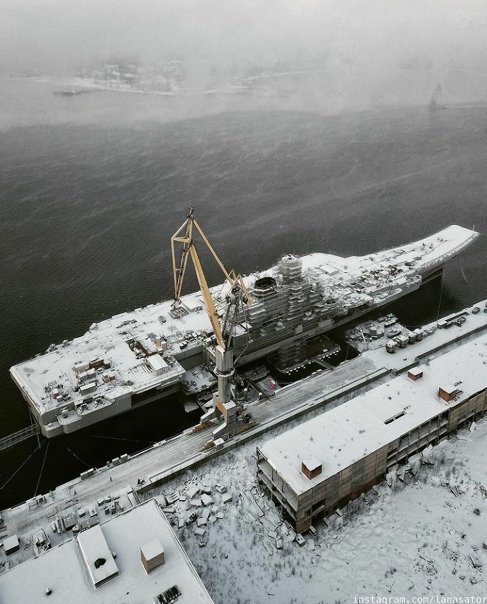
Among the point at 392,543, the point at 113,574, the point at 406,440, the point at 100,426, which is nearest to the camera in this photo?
the point at 113,574

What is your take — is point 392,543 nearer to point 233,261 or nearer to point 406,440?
point 406,440

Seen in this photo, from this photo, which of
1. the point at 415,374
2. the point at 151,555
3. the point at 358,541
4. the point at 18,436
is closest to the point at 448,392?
the point at 415,374

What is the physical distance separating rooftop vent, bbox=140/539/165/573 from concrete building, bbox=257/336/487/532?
15.8 meters

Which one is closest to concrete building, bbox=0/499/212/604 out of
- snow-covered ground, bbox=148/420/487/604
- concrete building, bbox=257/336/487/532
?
snow-covered ground, bbox=148/420/487/604

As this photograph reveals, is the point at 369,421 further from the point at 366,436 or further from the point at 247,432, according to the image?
the point at 247,432

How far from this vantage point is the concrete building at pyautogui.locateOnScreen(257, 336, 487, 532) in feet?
186

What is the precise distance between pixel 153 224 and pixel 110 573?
10878 cm

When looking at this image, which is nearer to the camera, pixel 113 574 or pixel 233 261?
pixel 113 574

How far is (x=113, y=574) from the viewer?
45.2 meters

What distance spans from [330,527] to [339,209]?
11189 cm

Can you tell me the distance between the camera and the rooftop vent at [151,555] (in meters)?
45.0

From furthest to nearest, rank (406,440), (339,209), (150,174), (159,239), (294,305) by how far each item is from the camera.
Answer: (150,174) < (339,209) < (159,239) < (294,305) < (406,440)

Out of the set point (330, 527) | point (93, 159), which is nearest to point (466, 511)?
point (330, 527)

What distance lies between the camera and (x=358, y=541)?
183 feet
